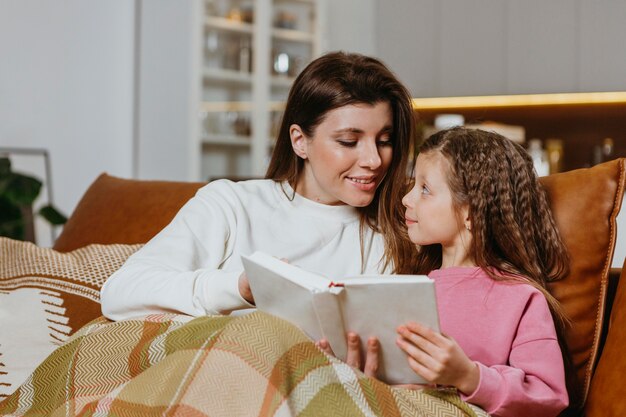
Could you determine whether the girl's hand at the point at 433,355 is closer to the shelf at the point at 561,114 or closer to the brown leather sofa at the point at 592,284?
the brown leather sofa at the point at 592,284

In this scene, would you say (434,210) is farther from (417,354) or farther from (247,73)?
(247,73)

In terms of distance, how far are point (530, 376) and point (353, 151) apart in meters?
0.63

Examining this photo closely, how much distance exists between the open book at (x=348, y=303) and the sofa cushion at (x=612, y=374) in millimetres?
326

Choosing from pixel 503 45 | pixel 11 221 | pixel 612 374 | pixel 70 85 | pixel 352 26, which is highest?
pixel 352 26

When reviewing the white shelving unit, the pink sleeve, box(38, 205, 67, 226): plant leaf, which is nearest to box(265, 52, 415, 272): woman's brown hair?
the pink sleeve

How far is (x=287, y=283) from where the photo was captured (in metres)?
1.18

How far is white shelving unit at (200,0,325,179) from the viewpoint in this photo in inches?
179

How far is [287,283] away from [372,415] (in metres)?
0.23

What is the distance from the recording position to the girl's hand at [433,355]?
1.15m

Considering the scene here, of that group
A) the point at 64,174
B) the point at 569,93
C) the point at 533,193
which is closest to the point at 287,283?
the point at 533,193

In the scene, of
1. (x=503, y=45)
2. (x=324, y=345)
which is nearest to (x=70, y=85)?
(x=503, y=45)

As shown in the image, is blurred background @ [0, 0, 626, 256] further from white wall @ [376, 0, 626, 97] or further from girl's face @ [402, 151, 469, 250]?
girl's face @ [402, 151, 469, 250]

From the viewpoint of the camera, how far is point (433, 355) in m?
1.16

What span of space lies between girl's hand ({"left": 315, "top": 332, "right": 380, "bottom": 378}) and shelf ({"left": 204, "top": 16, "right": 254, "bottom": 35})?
141 inches
